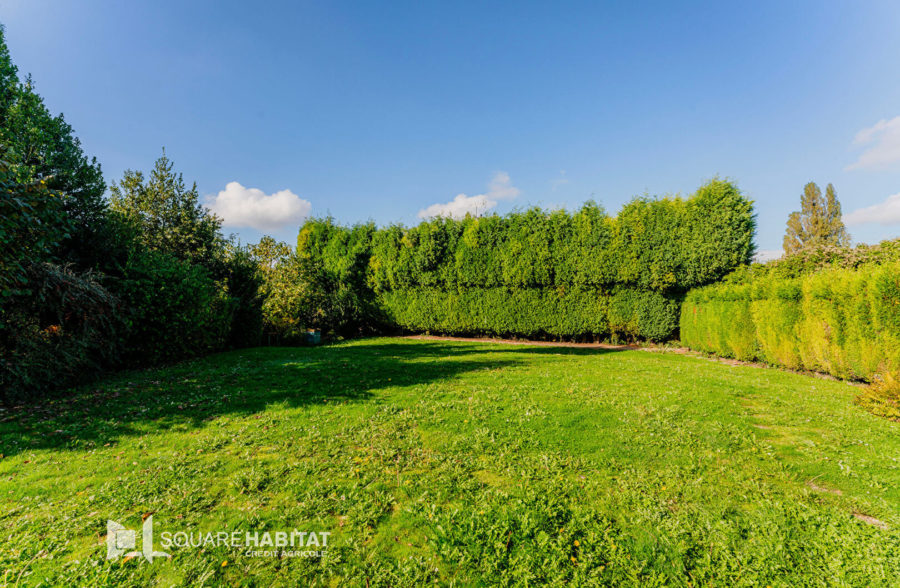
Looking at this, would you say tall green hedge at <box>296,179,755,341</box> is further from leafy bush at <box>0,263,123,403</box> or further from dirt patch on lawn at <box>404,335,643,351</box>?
leafy bush at <box>0,263,123,403</box>

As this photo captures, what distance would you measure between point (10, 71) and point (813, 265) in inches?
1113

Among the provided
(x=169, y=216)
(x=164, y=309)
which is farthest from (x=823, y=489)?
(x=169, y=216)

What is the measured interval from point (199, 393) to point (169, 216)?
17.1 meters

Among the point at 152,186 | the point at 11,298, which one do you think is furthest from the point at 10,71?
the point at 152,186

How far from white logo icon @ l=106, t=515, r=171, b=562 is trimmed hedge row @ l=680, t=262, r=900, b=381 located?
523 inches

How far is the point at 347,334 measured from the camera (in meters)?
24.7

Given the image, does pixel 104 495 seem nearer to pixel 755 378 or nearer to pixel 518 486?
pixel 518 486

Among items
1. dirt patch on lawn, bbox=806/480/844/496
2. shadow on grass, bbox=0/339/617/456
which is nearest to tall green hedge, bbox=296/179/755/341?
shadow on grass, bbox=0/339/617/456

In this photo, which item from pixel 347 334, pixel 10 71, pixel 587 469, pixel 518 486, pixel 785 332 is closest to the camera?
pixel 518 486

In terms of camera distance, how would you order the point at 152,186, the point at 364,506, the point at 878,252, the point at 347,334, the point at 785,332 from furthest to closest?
the point at 347,334
the point at 152,186
the point at 878,252
the point at 785,332
the point at 364,506

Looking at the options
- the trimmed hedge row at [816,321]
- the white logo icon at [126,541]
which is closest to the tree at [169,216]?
the white logo icon at [126,541]

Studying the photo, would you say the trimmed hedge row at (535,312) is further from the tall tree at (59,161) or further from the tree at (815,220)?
the tree at (815,220)

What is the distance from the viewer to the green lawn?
9.48ft

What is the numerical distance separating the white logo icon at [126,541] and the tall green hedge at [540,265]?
62.6ft
